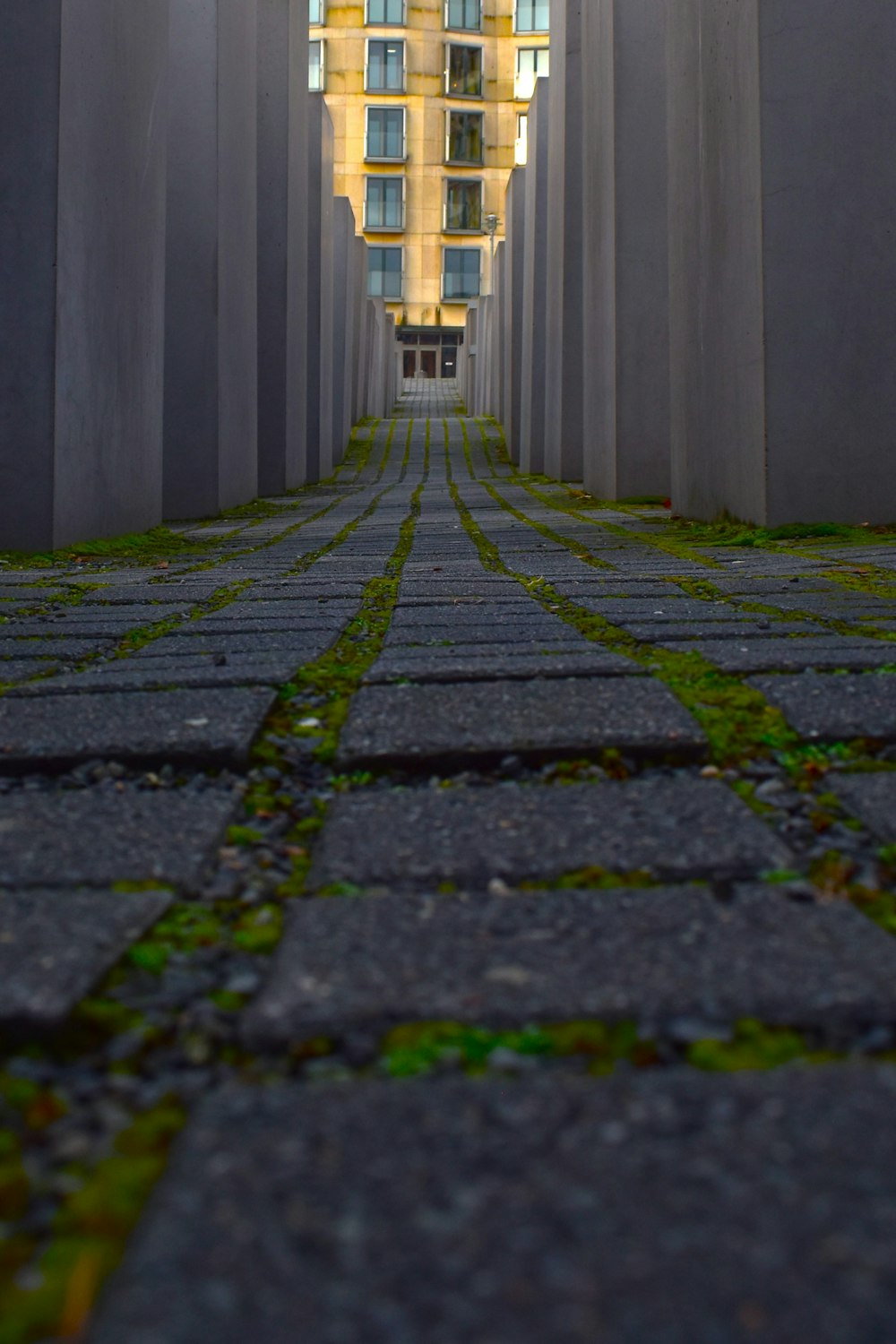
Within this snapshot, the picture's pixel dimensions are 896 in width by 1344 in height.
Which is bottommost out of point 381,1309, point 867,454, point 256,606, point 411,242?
point 381,1309

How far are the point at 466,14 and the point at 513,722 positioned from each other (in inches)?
2153

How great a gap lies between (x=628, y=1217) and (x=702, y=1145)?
95mm

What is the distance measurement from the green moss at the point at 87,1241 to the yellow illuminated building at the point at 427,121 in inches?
2081

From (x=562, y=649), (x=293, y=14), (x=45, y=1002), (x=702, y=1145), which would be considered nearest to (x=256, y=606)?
(x=562, y=649)

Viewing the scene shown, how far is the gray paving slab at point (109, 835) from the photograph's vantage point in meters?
1.42

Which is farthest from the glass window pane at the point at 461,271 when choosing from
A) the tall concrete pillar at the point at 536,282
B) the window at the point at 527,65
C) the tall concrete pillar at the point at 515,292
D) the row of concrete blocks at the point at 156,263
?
the tall concrete pillar at the point at 536,282

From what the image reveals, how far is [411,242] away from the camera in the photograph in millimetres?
52125

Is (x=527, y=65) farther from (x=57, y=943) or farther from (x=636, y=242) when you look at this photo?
(x=57, y=943)

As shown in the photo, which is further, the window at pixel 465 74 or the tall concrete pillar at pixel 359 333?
the window at pixel 465 74

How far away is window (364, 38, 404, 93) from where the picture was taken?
163 feet

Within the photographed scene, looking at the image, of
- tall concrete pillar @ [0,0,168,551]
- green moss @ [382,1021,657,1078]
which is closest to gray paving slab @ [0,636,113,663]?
green moss @ [382,1021,657,1078]

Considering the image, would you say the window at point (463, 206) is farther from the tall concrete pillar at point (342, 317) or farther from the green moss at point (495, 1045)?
the green moss at point (495, 1045)

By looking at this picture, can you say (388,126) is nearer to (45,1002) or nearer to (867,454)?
(867,454)

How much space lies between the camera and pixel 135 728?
2.07m
